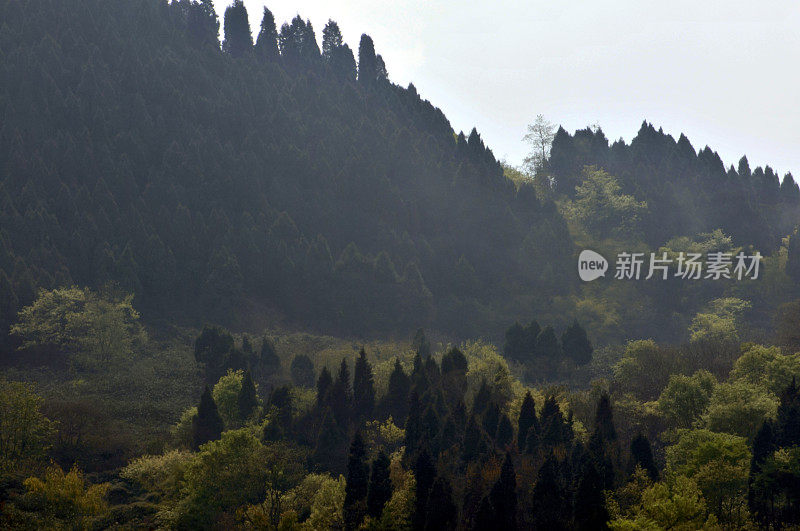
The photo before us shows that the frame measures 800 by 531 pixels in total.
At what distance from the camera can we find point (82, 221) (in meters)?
84.5

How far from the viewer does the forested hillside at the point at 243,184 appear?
83688mm

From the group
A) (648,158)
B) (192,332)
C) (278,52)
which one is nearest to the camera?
(192,332)

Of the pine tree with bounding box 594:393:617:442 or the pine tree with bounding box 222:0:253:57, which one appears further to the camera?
the pine tree with bounding box 222:0:253:57

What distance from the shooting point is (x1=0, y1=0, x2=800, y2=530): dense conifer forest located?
108 ft

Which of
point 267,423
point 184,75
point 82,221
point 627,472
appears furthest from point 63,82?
point 627,472

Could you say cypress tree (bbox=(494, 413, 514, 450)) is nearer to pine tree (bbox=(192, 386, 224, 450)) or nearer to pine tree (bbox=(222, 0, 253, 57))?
pine tree (bbox=(192, 386, 224, 450))

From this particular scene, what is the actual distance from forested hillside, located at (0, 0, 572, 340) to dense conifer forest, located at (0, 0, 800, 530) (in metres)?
0.49

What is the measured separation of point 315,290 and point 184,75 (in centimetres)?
5711

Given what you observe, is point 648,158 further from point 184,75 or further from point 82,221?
point 82,221

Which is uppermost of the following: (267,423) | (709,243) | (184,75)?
(184,75)

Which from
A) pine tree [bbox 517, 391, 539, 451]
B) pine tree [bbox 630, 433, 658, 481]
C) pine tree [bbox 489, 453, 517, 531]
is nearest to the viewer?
pine tree [bbox 489, 453, 517, 531]

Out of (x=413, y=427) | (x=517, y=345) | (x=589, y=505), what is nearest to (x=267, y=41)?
(x=517, y=345)

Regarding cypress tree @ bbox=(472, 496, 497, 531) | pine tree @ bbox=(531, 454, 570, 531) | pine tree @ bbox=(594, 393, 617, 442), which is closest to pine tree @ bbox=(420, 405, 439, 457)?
cypress tree @ bbox=(472, 496, 497, 531)

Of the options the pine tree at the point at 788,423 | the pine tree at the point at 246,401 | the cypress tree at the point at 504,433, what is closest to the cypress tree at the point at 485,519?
the cypress tree at the point at 504,433
